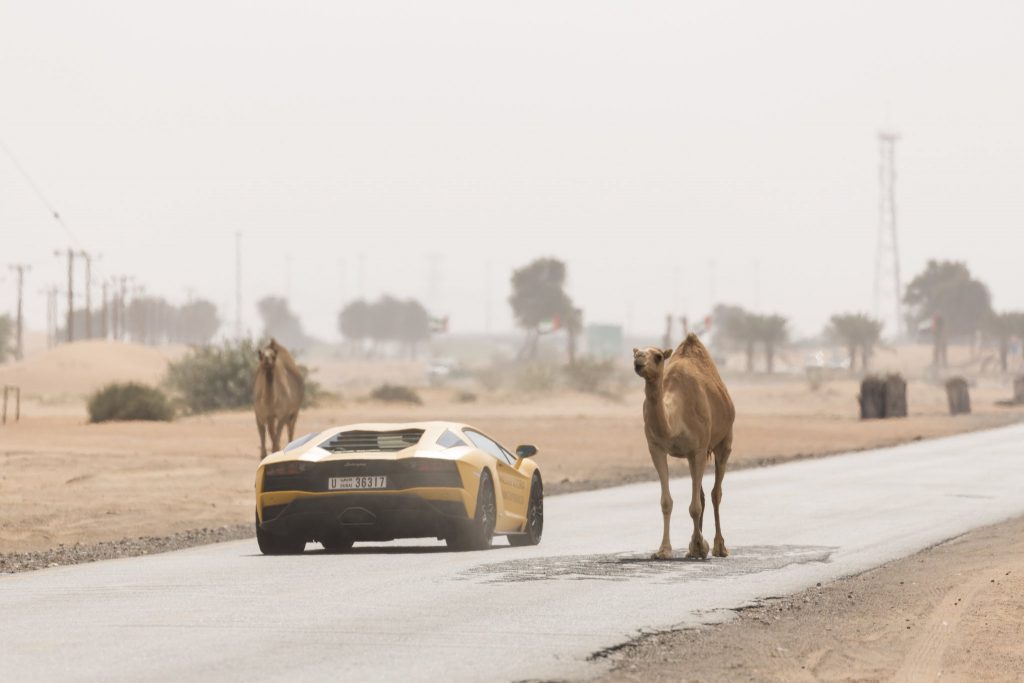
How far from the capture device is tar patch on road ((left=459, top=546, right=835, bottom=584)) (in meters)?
16.3

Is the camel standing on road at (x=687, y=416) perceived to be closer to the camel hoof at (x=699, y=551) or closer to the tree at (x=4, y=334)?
the camel hoof at (x=699, y=551)

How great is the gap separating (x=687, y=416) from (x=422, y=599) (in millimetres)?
3918

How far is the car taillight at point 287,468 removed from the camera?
17891mm

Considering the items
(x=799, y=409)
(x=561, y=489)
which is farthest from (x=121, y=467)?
(x=799, y=409)

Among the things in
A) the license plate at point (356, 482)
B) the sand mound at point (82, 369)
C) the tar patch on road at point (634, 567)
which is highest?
the sand mound at point (82, 369)

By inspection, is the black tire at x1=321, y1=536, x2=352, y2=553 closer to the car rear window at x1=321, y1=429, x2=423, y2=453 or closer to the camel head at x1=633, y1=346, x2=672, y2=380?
the car rear window at x1=321, y1=429, x2=423, y2=453

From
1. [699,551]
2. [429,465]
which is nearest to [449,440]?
[429,465]

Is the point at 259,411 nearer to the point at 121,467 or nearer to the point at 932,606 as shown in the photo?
the point at 121,467

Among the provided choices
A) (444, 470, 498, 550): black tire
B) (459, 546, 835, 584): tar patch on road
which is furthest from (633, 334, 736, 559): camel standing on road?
(444, 470, 498, 550): black tire

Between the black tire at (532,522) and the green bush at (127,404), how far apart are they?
38.6 meters

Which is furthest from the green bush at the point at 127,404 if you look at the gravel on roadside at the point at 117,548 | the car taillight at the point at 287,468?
the car taillight at the point at 287,468

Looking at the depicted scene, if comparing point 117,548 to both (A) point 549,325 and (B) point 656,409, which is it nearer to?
(B) point 656,409

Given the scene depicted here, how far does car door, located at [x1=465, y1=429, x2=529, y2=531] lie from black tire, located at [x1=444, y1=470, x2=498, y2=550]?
13 centimetres

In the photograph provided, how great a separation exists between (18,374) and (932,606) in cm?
11287
